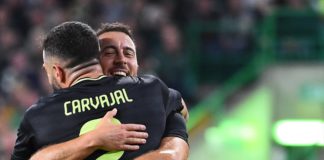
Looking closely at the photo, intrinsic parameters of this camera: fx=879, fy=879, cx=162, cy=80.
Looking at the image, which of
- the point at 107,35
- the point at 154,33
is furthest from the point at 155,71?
the point at 107,35

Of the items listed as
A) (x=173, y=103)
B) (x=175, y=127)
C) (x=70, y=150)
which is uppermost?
(x=173, y=103)

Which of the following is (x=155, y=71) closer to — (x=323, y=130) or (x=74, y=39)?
(x=323, y=130)

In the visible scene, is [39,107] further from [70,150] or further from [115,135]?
[115,135]

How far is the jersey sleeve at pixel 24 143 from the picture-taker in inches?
145

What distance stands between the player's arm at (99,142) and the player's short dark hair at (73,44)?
28cm

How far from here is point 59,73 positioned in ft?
12.5

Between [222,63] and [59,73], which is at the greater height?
[222,63]

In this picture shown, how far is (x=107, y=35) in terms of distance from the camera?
4203 mm

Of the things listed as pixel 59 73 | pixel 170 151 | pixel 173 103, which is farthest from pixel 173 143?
pixel 59 73

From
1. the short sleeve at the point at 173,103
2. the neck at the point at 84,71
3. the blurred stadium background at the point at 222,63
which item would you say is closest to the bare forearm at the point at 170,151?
the short sleeve at the point at 173,103

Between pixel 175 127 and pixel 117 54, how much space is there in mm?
484

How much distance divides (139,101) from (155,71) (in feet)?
23.8

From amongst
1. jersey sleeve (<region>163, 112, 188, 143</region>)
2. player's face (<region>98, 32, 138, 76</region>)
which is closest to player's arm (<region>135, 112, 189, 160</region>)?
jersey sleeve (<region>163, 112, 188, 143</region>)

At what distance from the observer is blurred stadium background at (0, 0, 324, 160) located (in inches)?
429
